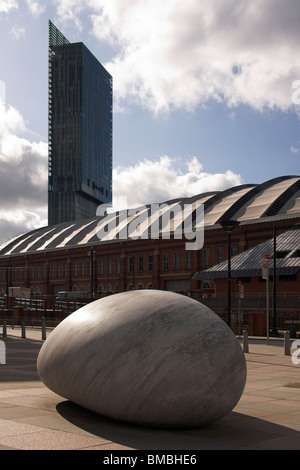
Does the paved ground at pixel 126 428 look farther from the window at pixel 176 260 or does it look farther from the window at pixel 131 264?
the window at pixel 131 264

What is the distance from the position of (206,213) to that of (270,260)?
2039 cm

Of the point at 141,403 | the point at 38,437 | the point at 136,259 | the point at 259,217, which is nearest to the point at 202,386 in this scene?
the point at 141,403

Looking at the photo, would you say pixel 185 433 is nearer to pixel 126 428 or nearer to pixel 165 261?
pixel 126 428

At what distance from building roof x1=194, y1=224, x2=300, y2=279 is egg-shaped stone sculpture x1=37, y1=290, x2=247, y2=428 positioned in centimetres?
3993

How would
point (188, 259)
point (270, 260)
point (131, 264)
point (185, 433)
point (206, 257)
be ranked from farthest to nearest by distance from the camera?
point (131, 264) → point (188, 259) → point (206, 257) → point (270, 260) → point (185, 433)

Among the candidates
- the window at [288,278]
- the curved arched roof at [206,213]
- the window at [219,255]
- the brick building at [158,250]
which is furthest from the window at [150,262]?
the window at [288,278]

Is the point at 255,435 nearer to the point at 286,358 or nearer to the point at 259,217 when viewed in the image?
the point at 286,358

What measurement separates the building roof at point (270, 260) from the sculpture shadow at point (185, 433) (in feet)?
130

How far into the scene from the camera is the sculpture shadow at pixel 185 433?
7249mm

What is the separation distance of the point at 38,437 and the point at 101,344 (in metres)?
1.70

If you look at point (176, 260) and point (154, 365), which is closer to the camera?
point (154, 365)

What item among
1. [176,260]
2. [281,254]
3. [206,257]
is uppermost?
[281,254]

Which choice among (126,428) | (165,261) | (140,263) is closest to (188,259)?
(165,261)

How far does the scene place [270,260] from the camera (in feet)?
164
